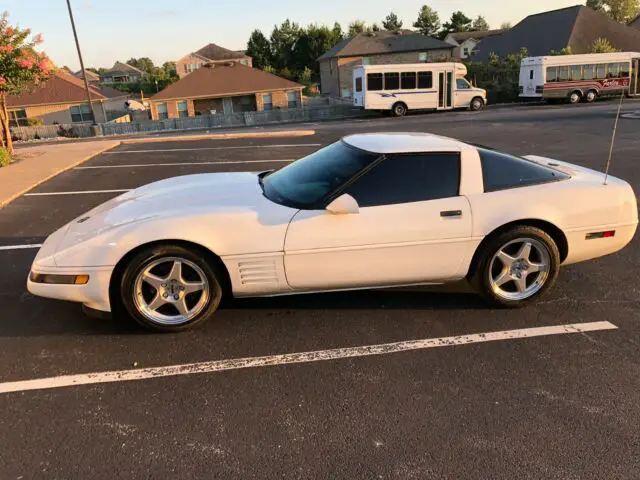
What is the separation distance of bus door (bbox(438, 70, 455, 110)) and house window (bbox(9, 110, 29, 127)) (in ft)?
115

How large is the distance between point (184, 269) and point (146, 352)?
25.1 inches

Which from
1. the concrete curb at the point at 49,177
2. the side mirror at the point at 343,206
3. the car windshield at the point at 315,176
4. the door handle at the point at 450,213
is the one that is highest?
the car windshield at the point at 315,176

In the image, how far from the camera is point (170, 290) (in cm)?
377

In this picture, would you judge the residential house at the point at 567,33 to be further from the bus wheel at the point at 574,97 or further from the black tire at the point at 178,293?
the black tire at the point at 178,293

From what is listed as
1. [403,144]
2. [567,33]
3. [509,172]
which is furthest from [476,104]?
[403,144]

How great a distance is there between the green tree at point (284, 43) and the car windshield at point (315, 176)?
7755cm

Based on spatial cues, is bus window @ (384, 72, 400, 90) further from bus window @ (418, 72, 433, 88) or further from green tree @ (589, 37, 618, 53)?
green tree @ (589, 37, 618, 53)

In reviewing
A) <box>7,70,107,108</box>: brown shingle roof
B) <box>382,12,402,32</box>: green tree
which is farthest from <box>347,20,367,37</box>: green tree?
<box>7,70,107,108</box>: brown shingle roof

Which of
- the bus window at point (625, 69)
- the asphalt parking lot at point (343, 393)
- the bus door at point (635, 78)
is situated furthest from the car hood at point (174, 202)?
the bus door at point (635, 78)

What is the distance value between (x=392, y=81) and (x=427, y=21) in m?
68.3

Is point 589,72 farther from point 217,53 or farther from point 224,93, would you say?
point 217,53

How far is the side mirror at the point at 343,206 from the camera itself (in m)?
3.69

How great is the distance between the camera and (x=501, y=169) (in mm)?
4145

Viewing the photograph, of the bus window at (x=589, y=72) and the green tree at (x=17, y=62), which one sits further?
the bus window at (x=589, y=72)
